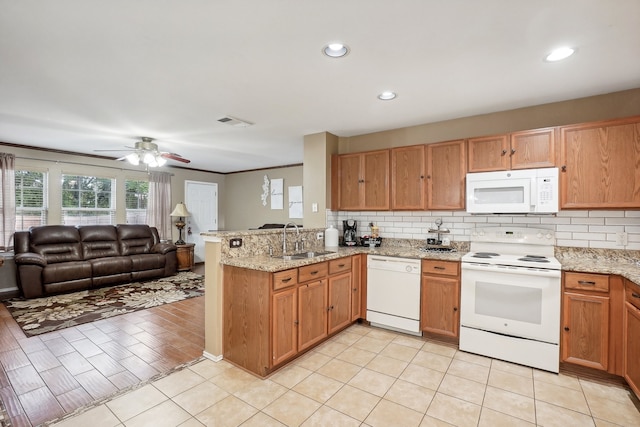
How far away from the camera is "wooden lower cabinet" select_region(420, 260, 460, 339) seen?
2924 millimetres

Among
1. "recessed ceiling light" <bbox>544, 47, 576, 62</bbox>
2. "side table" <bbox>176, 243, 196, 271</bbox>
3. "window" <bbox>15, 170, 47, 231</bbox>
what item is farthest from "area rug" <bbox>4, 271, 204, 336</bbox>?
"recessed ceiling light" <bbox>544, 47, 576, 62</bbox>

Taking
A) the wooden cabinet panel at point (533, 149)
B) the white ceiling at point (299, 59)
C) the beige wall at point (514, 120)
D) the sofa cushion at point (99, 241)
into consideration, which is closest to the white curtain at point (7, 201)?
the sofa cushion at point (99, 241)

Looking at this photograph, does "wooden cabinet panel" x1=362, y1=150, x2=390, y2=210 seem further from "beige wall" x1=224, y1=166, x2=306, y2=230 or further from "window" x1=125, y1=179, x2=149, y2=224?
"window" x1=125, y1=179, x2=149, y2=224

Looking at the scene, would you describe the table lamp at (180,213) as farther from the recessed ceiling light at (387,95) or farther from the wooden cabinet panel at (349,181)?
the recessed ceiling light at (387,95)

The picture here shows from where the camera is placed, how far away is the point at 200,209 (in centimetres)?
759

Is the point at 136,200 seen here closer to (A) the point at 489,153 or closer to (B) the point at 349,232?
(B) the point at 349,232

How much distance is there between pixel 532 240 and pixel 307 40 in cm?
283

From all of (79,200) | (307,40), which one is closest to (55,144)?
(79,200)

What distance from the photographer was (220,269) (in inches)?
105

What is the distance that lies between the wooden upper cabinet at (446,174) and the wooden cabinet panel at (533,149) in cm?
45

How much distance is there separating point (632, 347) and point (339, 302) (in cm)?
225

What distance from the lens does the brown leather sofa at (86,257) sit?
4.47 m

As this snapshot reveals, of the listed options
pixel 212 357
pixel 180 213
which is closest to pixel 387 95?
pixel 212 357

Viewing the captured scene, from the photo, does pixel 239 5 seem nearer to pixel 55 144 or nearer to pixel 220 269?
pixel 220 269
